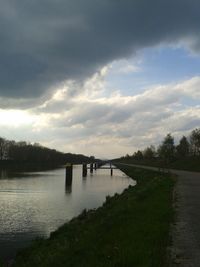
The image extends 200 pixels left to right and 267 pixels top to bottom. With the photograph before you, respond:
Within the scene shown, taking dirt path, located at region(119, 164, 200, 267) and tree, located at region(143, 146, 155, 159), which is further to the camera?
tree, located at region(143, 146, 155, 159)

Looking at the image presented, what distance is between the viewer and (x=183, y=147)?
473 ft

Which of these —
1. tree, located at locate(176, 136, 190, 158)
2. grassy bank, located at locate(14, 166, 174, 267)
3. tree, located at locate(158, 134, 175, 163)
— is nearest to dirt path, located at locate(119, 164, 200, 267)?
grassy bank, located at locate(14, 166, 174, 267)

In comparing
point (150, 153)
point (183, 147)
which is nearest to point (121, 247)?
point (183, 147)

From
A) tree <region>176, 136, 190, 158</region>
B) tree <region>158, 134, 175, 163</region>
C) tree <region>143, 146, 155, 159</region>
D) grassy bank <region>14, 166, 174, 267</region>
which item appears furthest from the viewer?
tree <region>143, 146, 155, 159</region>

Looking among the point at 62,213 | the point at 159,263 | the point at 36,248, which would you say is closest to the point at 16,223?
the point at 62,213

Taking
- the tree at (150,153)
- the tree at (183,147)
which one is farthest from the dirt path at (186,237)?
the tree at (150,153)

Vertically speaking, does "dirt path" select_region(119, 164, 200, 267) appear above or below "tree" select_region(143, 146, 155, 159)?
below

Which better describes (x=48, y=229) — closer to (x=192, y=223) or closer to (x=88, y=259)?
(x=192, y=223)

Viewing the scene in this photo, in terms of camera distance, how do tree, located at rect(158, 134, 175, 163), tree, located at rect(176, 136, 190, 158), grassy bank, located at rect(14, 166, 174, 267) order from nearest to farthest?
grassy bank, located at rect(14, 166, 174, 267) < tree, located at rect(158, 134, 175, 163) < tree, located at rect(176, 136, 190, 158)

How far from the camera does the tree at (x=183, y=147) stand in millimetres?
139900

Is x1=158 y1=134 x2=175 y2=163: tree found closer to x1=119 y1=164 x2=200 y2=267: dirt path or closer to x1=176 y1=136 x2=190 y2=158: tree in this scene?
x1=176 y1=136 x2=190 y2=158: tree

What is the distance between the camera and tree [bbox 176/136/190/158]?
459 feet

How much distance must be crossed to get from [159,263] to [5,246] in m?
12.0

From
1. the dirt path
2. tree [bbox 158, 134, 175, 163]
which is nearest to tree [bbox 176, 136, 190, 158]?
tree [bbox 158, 134, 175, 163]
